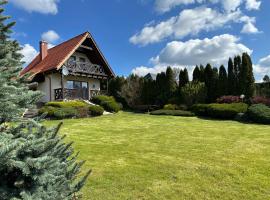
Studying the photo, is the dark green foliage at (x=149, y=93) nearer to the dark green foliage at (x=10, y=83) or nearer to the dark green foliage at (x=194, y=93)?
the dark green foliage at (x=194, y=93)

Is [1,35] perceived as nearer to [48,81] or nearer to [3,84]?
[3,84]

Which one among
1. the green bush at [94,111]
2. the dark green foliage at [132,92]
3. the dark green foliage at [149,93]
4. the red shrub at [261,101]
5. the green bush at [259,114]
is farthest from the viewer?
the dark green foliage at [149,93]

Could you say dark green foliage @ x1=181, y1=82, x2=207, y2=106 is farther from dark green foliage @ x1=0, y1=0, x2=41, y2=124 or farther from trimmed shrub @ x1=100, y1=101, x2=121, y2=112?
dark green foliage @ x1=0, y1=0, x2=41, y2=124

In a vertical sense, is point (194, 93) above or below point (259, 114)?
above

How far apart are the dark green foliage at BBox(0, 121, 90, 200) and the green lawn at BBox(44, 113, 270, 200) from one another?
83.2 inches

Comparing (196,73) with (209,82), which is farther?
(196,73)

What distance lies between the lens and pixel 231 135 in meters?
10.9

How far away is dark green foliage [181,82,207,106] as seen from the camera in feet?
73.7

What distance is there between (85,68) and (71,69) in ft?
6.18

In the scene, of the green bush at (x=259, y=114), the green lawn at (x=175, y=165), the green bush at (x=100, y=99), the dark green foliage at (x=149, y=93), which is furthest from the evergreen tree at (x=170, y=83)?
the green lawn at (x=175, y=165)

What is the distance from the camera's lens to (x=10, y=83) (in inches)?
119

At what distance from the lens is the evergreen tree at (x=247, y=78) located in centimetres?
2142

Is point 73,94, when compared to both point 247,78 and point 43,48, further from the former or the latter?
point 247,78

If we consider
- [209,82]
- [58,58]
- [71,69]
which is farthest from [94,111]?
[209,82]
